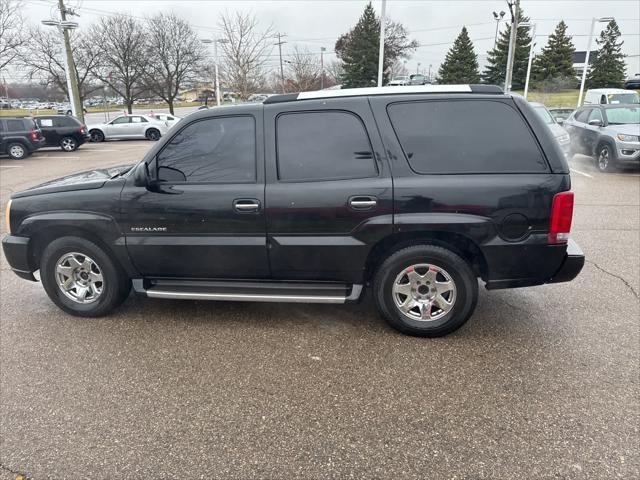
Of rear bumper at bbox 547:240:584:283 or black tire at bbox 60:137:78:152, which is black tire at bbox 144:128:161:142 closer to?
black tire at bbox 60:137:78:152

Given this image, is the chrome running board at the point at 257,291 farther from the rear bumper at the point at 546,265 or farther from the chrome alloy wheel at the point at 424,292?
the rear bumper at the point at 546,265

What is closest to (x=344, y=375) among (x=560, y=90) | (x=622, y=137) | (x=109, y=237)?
(x=109, y=237)

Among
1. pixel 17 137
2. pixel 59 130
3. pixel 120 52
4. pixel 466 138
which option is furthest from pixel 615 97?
pixel 120 52

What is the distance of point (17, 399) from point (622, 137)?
13033 mm

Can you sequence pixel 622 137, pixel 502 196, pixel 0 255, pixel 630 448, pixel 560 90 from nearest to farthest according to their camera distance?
pixel 630 448
pixel 502 196
pixel 0 255
pixel 622 137
pixel 560 90

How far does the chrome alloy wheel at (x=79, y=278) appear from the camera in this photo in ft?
13.0

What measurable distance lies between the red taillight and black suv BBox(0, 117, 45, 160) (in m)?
18.8

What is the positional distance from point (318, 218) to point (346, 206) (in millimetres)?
232

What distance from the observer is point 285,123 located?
3527 millimetres

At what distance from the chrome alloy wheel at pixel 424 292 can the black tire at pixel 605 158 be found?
10.4 m

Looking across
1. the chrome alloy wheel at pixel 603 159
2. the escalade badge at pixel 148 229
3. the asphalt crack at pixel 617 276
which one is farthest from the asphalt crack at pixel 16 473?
the chrome alloy wheel at pixel 603 159

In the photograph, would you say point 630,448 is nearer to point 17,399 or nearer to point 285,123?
point 285,123

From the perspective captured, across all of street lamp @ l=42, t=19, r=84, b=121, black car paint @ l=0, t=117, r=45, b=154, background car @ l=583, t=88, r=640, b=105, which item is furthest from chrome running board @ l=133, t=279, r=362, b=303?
street lamp @ l=42, t=19, r=84, b=121

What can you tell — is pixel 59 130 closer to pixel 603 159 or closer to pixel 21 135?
pixel 21 135
